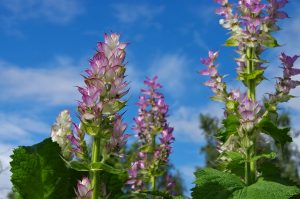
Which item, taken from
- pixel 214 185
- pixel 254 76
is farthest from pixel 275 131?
pixel 214 185

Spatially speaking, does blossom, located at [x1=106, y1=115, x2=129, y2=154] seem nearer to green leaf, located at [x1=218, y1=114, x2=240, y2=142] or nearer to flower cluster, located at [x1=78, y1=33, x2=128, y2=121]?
flower cluster, located at [x1=78, y1=33, x2=128, y2=121]

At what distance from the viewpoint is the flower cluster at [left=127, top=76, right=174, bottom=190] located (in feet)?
21.9

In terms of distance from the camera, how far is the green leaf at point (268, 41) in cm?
431

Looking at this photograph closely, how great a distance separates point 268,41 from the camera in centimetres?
434

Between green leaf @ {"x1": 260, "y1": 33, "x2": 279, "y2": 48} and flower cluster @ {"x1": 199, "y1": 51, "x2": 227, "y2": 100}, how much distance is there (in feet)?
1.60

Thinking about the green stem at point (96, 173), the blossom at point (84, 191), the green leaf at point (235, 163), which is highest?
the green leaf at point (235, 163)

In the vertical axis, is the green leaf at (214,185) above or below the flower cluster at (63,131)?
below

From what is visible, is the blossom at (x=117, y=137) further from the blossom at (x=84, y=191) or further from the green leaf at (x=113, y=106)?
the blossom at (x=84, y=191)

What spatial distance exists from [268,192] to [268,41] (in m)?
1.59

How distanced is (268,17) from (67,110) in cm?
234

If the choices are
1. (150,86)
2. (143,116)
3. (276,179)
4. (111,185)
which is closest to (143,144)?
(143,116)

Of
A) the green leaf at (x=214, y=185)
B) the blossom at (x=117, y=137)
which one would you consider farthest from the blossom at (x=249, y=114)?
the blossom at (x=117, y=137)

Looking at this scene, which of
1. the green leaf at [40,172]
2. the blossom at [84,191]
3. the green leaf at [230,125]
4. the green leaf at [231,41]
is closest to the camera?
the blossom at [84,191]

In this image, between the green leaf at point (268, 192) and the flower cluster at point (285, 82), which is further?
the flower cluster at point (285, 82)
